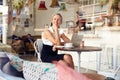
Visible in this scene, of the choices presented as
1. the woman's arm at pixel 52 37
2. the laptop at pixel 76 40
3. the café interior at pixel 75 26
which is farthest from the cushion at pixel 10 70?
the laptop at pixel 76 40

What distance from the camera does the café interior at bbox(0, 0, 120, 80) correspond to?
6.21 meters

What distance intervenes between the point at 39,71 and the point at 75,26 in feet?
20.6

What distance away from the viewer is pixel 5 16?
8.59 m

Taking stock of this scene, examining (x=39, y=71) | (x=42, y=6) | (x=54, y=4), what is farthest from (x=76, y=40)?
(x=42, y=6)

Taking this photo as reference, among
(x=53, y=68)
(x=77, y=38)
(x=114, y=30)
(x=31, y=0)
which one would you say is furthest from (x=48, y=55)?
(x=31, y=0)

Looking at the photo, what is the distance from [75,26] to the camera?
26.6 ft

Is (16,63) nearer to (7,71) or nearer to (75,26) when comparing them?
(7,71)

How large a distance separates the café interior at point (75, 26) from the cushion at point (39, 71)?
8.36ft

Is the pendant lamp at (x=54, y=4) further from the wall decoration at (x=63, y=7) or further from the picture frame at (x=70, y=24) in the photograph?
the picture frame at (x=70, y=24)

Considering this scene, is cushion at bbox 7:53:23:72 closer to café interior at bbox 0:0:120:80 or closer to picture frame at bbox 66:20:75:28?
café interior at bbox 0:0:120:80

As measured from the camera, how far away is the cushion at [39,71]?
1.73m

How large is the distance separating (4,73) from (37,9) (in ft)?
26.8

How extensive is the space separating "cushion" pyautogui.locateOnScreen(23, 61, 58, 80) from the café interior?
2549mm

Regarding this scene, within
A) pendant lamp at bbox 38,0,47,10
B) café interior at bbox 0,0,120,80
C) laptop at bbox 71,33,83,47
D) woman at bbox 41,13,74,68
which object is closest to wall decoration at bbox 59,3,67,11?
café interior at bbox 0,0,120,80
